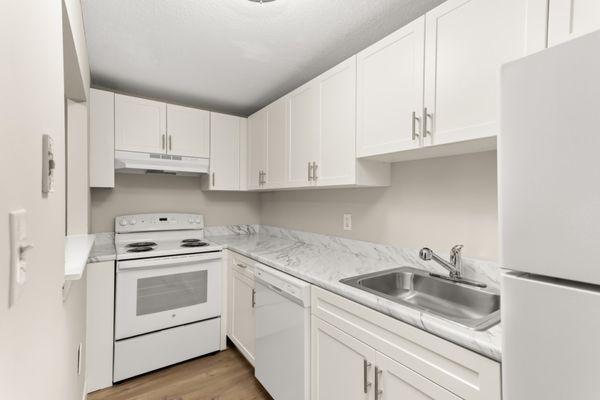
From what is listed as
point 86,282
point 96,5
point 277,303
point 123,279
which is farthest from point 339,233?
point 96,5

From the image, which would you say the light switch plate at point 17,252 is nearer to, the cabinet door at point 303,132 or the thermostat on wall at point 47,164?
the thermostat on wall at point 47,164

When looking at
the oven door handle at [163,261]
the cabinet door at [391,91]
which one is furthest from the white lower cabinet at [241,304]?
the cabinet door at [391,91]

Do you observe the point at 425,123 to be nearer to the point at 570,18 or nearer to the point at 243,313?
the point at 570,18

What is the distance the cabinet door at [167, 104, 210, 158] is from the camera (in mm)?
2662

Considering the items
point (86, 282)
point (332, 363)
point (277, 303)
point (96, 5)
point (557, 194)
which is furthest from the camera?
point (86, 282)

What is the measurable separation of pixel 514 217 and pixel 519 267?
0.40 feet

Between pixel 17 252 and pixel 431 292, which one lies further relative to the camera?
pixel 431 292

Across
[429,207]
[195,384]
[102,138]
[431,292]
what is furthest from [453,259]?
[102,138]

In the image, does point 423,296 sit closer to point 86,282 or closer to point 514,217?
point 514,217

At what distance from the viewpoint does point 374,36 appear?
1.82m

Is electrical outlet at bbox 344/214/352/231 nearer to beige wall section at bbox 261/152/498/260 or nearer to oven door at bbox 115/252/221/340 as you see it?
beige wall section at bbox 261/152/498/260

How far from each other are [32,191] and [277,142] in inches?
81.5

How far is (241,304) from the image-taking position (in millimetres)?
2355

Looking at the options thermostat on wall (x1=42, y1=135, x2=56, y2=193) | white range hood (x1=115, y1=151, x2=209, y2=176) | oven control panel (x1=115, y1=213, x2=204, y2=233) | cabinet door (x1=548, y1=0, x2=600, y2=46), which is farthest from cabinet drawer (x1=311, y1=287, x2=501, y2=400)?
oven control panel (x1=115, y1=213, x2=204, y2=233)
